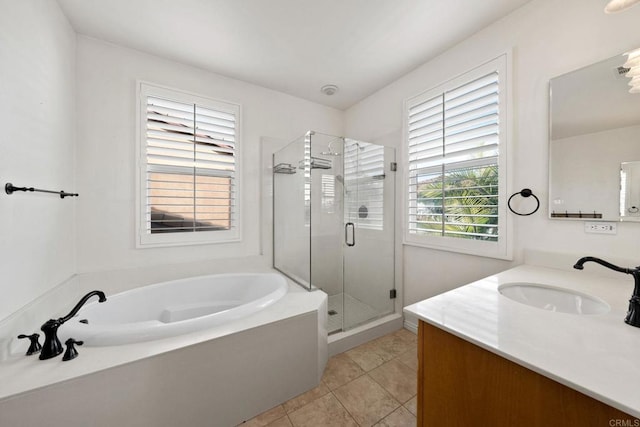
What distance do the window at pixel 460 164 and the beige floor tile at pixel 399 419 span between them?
119cm

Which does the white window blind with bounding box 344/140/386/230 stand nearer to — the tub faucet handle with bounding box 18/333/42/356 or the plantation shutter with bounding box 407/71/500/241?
the plantation shutter with bounding box 407/71/500/241

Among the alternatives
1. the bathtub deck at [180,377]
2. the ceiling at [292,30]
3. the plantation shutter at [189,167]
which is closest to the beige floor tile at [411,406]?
the bathtub deck at [180,377]

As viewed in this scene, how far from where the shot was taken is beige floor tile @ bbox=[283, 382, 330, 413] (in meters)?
1.44

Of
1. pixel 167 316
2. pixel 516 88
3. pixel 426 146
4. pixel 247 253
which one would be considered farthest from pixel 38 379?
pixel 516 88

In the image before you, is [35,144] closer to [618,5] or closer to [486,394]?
[486,394]

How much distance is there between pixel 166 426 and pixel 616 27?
308 cm

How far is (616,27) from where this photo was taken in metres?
1.26

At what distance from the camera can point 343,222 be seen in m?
2.39

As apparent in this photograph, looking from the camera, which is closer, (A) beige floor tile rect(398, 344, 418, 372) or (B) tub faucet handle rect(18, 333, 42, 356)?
(B) tub faucet handle rect(18, 333, 42, 356)

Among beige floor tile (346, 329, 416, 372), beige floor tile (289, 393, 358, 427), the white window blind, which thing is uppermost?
the white window blind

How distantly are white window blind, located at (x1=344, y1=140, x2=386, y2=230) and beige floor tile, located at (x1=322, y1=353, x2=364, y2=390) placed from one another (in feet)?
3.94

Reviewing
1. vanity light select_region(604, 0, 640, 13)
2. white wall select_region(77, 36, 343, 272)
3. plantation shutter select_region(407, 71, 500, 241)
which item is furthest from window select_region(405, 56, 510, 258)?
white wall select_region(77, 36, 343, 272)

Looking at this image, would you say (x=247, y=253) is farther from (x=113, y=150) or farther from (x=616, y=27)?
(x=616, y=27)

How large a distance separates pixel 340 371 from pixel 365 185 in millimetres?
1670
